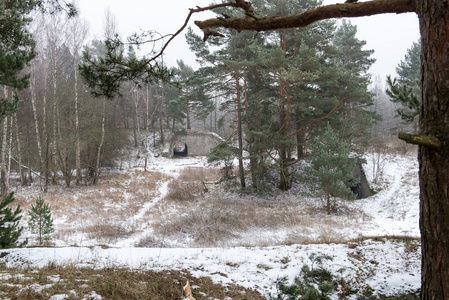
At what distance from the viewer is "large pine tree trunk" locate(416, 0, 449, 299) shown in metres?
1.89

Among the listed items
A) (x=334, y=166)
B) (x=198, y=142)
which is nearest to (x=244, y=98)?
(x=334, y=166)

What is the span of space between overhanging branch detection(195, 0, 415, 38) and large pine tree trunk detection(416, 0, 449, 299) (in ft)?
0.76

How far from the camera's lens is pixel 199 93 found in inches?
553

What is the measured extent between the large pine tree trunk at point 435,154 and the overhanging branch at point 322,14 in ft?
0.76

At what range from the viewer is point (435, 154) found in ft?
6.36

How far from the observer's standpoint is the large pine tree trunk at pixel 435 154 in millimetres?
1891

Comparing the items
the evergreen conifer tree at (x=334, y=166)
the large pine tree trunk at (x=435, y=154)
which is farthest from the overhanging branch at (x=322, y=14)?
the evergreen conifer tree at (x=334, y=166)

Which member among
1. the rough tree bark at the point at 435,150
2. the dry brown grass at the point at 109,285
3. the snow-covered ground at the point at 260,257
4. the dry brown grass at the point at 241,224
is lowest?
the dry brown grass at the point at 241,224

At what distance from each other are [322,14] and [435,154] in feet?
5.30

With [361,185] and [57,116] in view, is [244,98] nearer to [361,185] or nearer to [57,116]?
[361,185]

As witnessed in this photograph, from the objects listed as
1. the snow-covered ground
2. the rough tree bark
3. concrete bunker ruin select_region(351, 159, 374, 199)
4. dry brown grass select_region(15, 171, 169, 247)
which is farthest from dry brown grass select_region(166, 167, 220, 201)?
the rough tree bark

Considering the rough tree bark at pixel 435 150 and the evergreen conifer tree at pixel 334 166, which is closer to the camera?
the rough tree bark at pixel 435 150

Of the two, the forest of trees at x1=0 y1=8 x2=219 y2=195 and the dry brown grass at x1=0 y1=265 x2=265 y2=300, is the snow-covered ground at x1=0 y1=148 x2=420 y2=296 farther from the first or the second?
the forest of trees at x1=0 y1=8 x2=219 y2=195

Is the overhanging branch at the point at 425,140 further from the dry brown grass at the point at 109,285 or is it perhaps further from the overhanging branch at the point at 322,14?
the dry brown grass at the point at 109,285
